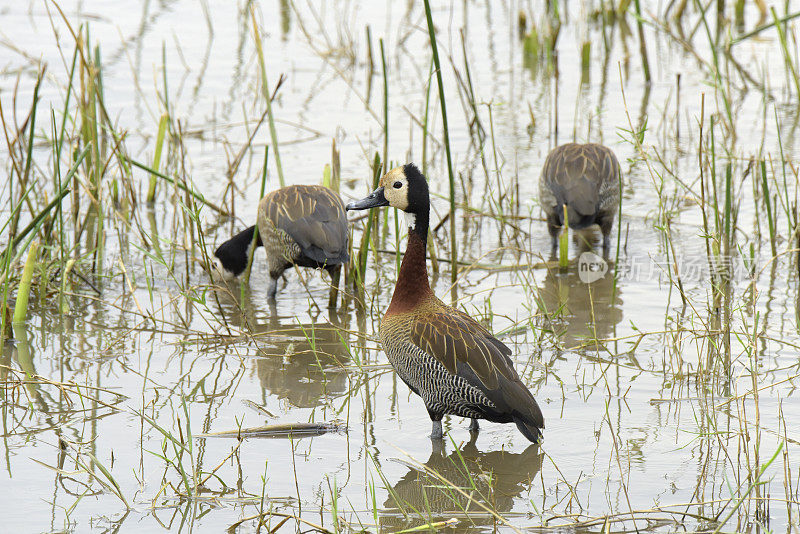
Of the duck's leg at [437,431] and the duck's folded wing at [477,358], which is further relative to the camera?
the duck's leg at [437,431]

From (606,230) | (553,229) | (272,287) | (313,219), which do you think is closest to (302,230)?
(313,219)

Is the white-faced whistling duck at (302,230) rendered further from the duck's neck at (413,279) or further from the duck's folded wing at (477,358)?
the duck's folded wing at (477,358)

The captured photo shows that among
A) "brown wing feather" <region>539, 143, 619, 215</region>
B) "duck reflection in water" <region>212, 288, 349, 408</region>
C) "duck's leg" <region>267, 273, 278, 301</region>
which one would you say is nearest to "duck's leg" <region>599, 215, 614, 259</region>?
"brown wing feather" <region>539, 143, 619, 215</region>

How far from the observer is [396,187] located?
5.16 m

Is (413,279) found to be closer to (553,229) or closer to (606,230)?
(553,229)

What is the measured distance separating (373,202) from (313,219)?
149 cm

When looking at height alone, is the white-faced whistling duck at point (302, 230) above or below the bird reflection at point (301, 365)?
above

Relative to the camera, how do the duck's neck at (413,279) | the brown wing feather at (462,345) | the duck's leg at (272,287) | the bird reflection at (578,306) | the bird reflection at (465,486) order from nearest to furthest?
the bird reflection at (465,486), the brown wing feather at (462,345), the duck's neck at (413,279), the bird reflection at (578,306), the duck's leg at (272,287)

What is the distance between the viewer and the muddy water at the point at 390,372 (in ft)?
13.2

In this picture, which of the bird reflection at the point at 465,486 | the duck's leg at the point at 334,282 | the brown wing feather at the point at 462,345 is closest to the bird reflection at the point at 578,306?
the brown wing feather at the point at 462,345

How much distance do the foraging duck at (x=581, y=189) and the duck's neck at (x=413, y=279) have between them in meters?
2.58

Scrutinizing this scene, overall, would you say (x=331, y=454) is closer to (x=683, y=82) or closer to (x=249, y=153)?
(x=249, y=153)

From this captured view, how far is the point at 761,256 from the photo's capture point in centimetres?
718

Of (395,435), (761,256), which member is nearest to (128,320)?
(395,435)
